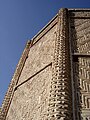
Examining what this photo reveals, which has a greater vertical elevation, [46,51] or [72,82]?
[46,51]

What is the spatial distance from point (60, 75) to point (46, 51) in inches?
70.2

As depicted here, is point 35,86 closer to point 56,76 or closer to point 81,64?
point 56,76

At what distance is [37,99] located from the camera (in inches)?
180

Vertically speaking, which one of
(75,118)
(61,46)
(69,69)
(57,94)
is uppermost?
(61,46)

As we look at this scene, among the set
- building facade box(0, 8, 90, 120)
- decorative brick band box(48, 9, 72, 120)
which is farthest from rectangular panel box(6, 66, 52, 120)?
decorative brick band box(48, 9, 72, 120)

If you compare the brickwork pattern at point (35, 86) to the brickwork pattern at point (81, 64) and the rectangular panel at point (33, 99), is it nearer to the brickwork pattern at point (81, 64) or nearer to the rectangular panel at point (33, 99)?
the rectangular panel at point (33, 99)

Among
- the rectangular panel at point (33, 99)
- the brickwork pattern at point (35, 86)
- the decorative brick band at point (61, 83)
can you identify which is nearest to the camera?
the decorative brick band at point (61, 83)

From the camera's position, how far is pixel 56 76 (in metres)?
4.23

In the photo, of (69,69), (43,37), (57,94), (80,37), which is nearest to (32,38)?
(43,37)

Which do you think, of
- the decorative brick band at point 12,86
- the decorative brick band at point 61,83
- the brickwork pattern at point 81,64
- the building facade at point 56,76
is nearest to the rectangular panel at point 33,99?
the building facade at point 56,76

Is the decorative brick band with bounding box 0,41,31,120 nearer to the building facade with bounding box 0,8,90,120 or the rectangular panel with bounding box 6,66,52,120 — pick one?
the building facade with bounding box 0,8,90,120

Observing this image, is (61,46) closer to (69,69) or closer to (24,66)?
(69,69)

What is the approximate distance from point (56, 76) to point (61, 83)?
0.72 feet

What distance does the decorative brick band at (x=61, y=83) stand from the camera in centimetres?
358
